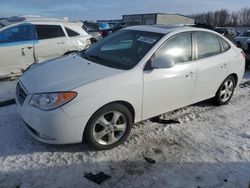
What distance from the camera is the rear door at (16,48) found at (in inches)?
283

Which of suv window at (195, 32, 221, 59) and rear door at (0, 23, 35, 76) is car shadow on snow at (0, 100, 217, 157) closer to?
suv window at (195, 32, 221, 59)

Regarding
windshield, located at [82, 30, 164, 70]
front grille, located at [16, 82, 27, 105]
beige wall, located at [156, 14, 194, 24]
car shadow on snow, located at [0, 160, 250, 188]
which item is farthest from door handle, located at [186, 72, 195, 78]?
beige wall, located at [156, 14, 194, 24]

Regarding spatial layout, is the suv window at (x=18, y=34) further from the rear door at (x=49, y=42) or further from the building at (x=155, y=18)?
the building at (x=155, y=18)

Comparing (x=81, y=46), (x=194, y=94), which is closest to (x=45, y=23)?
(x=81, y=46)

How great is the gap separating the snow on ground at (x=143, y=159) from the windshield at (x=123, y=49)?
44.4 inches

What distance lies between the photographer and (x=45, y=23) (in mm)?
7875

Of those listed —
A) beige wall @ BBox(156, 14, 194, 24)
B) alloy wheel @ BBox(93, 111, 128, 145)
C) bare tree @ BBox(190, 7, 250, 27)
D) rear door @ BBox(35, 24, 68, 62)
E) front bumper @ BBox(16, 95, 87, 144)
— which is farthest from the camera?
bare tree @ BBox(190, 7, 250, 27)

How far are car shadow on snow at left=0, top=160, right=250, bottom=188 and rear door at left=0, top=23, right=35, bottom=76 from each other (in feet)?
15.1

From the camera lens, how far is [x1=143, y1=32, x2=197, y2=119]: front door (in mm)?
4098

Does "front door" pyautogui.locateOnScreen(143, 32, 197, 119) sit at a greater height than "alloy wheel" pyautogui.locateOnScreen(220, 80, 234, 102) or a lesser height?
greater

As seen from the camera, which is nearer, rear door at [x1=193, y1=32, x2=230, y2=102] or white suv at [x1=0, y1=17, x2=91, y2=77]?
rear door at [x1=193, y1=32, x2=230, y2=102]

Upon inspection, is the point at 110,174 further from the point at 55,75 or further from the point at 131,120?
the point at 55,75

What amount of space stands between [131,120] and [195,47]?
70.8 inches

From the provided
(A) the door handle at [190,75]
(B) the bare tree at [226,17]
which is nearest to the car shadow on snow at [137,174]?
(A) the door handle at [190,75]
